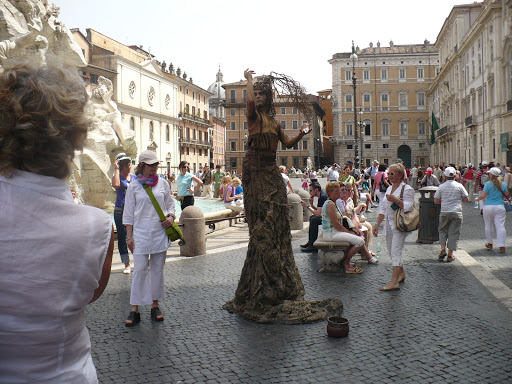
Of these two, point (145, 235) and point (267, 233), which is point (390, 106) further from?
point (145, 235)

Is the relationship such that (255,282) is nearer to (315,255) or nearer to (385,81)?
(315,255)

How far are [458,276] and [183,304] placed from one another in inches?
158

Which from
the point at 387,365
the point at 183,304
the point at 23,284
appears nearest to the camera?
the point at 23,284

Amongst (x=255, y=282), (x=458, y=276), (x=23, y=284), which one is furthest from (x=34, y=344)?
(x=458, y=276)

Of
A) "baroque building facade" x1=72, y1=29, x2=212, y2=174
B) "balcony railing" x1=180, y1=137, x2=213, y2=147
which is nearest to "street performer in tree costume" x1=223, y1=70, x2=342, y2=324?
"baroque building facade" x1=72, y1=29, x2=212, y2=174

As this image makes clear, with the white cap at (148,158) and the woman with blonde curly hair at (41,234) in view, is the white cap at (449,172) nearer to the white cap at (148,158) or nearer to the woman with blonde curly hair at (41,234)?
the white cap at (148,158)

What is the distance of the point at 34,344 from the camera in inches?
60.4

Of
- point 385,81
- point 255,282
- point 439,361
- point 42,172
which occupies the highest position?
point 385,81

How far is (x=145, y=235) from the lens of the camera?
204 inches

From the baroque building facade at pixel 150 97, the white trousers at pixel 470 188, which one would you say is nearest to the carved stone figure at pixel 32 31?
the white trousers at pixel 470 188

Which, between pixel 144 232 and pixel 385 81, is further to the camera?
pixel 385 81

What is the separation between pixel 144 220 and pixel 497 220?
23.3 feet

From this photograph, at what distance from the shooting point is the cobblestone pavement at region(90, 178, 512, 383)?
12.7ft

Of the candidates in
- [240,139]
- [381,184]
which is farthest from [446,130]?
[381,184]
